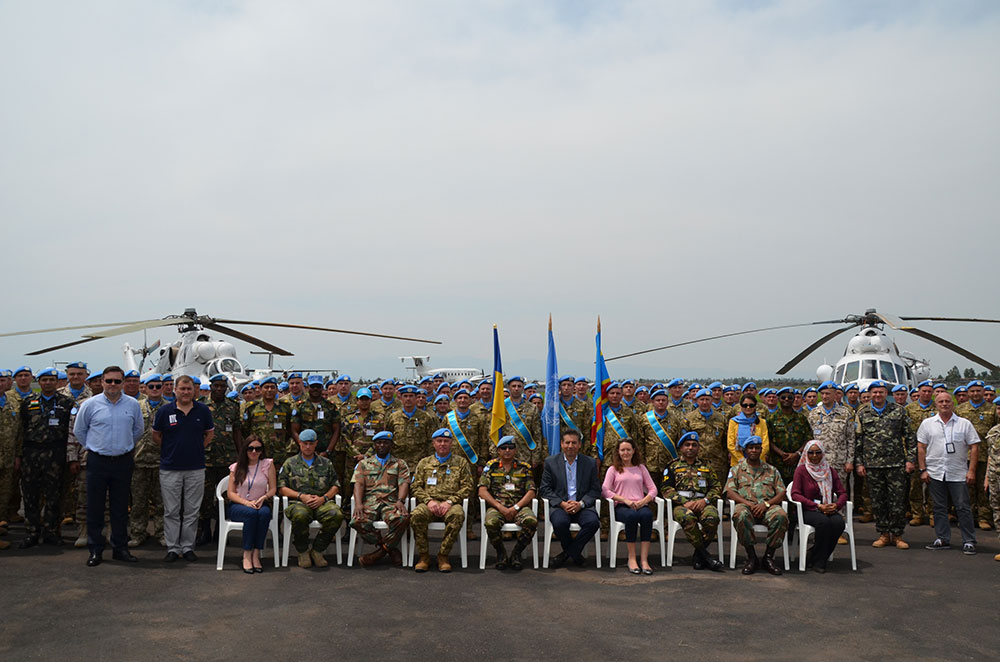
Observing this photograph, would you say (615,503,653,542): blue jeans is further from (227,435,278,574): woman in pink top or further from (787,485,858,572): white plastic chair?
(227,435,278,574): woman in pink top

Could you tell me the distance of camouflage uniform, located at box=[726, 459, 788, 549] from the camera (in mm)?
6840

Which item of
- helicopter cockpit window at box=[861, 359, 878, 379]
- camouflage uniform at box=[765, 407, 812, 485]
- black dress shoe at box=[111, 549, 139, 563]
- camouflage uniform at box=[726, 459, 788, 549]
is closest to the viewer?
camouflage uniform at box=[726, 459, 788, 549]

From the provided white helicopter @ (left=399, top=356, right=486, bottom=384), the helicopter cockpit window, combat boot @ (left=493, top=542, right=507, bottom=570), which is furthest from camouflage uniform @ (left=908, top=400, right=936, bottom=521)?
white helicopter @ (left=399, top=356, right=486, bottom=384)

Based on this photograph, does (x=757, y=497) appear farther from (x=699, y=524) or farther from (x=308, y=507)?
(x=308, y=507)

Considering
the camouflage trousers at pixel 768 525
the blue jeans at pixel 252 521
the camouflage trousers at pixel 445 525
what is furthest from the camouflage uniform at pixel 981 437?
the blue jeans at pixel 252 521

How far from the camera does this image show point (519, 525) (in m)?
7.01

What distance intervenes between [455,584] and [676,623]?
1.98 metres

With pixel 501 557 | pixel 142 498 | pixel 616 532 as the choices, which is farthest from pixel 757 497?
pixel 142 498

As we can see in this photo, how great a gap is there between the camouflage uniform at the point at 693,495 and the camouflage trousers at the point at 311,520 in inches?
126

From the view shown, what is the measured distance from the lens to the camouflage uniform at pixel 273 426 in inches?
332

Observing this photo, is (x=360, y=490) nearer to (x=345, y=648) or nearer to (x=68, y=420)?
(x=345, y=648)

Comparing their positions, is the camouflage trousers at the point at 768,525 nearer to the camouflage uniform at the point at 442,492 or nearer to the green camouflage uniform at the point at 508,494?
the green camouflage uniform at the point at 508,494

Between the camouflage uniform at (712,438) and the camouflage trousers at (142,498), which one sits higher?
the camouflage uniform at (712,438)

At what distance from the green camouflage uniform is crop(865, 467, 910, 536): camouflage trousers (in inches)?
154
